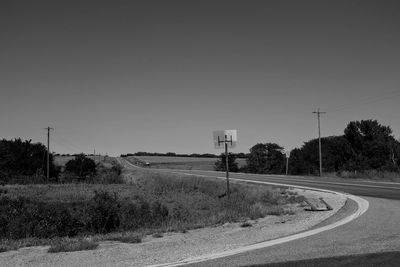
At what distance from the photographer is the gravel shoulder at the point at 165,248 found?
780 cm

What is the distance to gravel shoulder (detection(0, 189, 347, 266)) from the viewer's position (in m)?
7.80

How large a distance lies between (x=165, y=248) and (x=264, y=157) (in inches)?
3339

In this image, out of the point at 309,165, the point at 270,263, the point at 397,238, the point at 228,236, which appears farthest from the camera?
the point at 309,165

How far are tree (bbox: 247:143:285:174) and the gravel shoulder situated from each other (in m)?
79.3

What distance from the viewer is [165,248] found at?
29.1 ft

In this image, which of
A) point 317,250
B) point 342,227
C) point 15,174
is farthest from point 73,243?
point 15,174

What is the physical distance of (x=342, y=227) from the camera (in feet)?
35.4

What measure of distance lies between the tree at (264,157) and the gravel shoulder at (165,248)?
260 feet

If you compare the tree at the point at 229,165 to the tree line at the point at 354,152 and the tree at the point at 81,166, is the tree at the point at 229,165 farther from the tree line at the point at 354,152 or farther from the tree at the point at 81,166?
the tree at the point at 81,166

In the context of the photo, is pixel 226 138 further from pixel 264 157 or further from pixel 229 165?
pixel 264 157

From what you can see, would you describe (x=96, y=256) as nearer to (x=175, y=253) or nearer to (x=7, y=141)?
(x=175, y=253)

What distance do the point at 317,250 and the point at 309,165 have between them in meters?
62.7

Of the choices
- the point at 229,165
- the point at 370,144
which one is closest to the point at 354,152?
the point at 370,144

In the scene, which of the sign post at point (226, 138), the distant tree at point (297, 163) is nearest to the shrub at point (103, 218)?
the sign post at point (226, 138)
